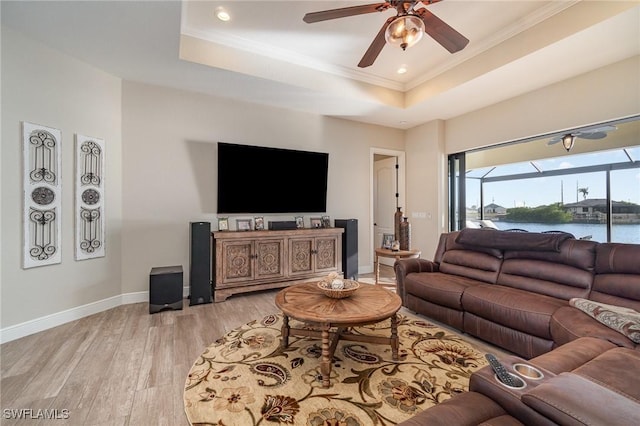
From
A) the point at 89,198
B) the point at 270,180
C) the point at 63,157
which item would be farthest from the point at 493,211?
the point at 63,157

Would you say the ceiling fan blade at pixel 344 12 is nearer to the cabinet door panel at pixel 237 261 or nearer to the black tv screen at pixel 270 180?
the black tv screen at pixel 270 180

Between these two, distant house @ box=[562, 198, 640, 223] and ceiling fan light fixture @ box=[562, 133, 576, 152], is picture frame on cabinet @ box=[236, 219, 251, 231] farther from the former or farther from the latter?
distant house @ box=[562, 198, 640, 223]

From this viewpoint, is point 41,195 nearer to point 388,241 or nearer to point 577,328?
point 388,241

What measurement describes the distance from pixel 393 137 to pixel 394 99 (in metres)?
1.17

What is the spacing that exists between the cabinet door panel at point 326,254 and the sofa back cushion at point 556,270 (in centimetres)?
231

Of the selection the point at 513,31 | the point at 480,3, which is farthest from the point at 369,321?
the point at 513,31

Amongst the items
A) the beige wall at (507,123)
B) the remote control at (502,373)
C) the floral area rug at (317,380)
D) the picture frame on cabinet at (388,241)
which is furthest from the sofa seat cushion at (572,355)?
the beige wall at (507,123)

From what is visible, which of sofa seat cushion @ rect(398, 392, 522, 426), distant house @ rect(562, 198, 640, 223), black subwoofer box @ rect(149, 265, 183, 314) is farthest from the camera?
distant house @ rect(562, 198, 640, 223)

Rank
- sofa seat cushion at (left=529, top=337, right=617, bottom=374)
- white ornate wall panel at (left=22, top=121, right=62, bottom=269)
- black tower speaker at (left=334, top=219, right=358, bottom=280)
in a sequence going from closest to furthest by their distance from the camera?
1. sofa seat cushion at (left=529, top=337, right=617, bottom=374)
2. white ornate wall panel at (left=22, top=121, right=62, bottom=269)
3. black tower speaker at (left=334, top=219, right=358, bottom=280)

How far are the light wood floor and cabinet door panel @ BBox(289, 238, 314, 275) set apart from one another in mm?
993

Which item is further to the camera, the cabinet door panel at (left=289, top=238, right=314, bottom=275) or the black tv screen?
the cabinet door panel at (left=289, top=238, right=314, bottom=275)

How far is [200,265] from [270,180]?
1553 millimetres

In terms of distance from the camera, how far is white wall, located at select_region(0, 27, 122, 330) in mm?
2523

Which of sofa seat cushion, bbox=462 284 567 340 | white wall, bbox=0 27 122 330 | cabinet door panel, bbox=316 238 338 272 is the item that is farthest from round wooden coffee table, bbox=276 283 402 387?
white wall, bbox=0 27 122 330
